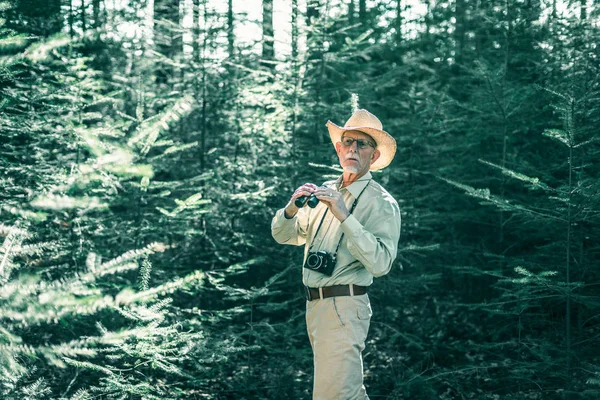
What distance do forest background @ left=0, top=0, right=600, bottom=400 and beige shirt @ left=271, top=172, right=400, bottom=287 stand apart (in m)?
1.38

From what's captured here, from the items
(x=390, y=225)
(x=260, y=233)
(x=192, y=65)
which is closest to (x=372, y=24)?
(x=192, y=65)

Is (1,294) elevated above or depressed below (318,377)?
above

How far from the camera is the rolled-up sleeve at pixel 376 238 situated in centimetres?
376

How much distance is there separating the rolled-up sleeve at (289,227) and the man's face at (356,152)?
59 cm

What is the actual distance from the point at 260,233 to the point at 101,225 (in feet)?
8.88

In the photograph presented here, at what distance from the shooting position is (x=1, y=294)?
196 centimetres

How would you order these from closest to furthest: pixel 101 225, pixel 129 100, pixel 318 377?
1. pixel 318 377
2. pixel 101 225
3. pixel 129 100

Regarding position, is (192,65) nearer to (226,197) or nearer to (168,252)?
(226,197)

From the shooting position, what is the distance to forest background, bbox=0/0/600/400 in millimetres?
5836

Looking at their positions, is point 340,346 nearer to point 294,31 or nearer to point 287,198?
point 287,198

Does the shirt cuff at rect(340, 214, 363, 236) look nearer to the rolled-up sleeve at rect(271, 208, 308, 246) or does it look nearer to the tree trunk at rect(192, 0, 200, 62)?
the rolled-up sleeve at rect(271, 208, 308, 246)

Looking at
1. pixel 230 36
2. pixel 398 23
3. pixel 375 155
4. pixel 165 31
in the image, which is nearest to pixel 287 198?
pixel 230 36

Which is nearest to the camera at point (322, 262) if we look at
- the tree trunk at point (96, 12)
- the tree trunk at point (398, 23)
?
the tree trunk at point (96, 12)

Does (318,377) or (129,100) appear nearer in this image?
(318,377)
